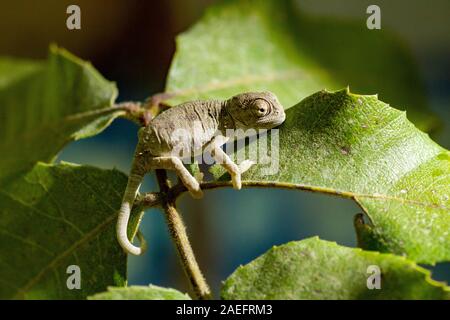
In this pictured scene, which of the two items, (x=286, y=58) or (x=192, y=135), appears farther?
(x=286, y=58)

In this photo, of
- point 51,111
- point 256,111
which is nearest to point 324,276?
point 256,111

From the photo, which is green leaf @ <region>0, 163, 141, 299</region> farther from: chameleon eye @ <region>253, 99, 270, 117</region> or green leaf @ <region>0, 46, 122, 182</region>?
chameleon eye @ <region>253, 99, 270, 117</region>

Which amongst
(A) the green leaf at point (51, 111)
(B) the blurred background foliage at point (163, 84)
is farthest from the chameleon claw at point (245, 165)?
(B) the blurred background foliage at point (163, 84)

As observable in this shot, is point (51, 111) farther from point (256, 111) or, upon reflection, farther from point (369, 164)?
point (369, 164)

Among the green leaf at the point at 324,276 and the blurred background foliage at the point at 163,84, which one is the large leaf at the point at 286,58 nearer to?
the green leaf at the point at 324,276

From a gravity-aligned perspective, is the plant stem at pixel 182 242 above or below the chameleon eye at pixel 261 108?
below

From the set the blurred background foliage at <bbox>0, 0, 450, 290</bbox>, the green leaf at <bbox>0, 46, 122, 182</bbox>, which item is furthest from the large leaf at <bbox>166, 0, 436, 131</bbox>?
the blurred background foliage at <bbox>0, 0, 450, 290</bbox>

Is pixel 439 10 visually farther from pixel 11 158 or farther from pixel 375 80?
pixel 11 158
